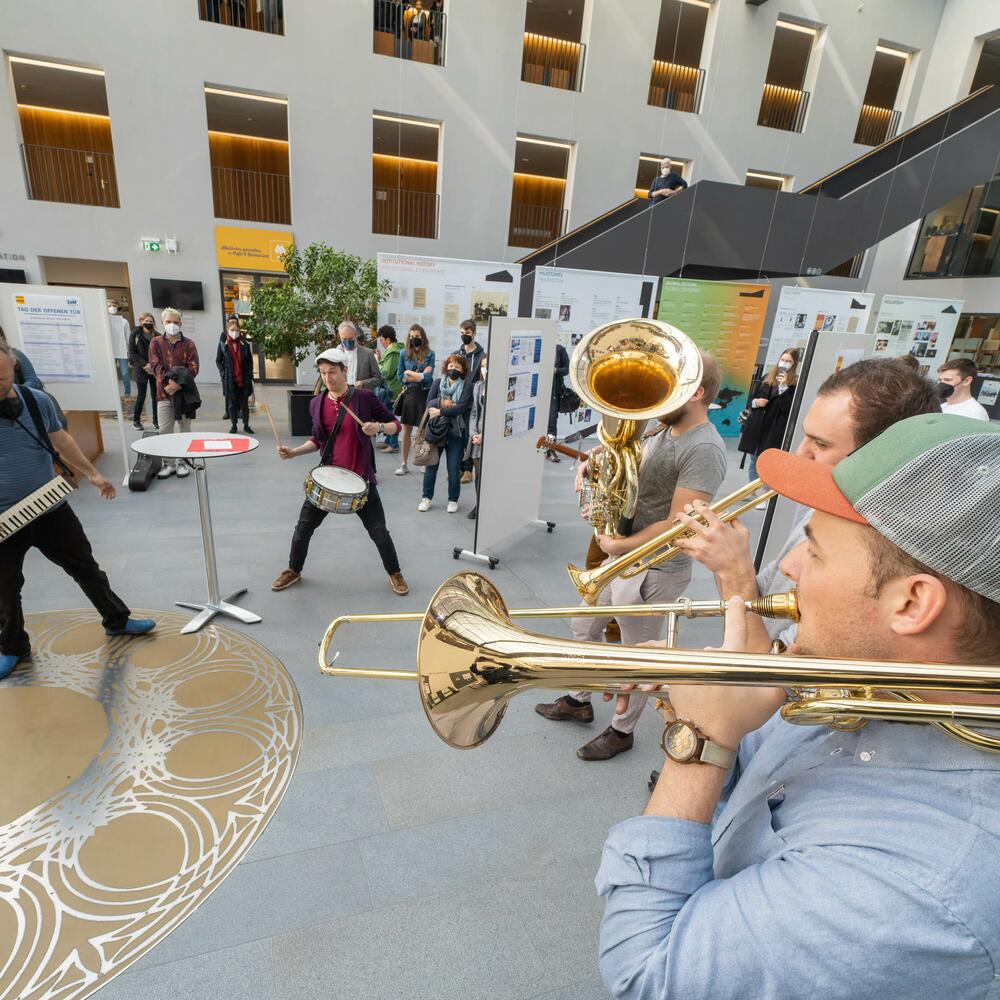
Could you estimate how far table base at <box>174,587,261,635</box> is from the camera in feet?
12.0

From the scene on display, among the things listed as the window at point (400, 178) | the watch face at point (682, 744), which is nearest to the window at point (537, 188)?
the window at point (400, 178)

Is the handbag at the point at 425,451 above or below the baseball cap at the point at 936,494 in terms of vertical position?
below

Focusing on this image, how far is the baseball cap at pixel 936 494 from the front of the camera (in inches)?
27.3

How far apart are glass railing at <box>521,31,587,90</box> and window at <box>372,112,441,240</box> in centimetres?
314

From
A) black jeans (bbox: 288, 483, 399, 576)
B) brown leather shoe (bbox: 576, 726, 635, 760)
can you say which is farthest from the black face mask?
brown leather shoe (bbox: 576, 726, 635, 760)

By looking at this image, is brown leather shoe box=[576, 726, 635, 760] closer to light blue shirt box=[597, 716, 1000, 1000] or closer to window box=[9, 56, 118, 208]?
light blue shirt box=[597, 716, 1000, 1000]

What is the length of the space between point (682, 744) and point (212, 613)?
12.2 ft

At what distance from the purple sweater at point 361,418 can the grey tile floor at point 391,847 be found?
109 cm

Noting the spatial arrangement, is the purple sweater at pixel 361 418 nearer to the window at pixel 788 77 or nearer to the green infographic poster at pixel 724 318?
the green infographic poster at pixel 724 318

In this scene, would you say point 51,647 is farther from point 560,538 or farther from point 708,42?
point 708,42

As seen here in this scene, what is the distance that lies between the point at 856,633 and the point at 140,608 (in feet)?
14.4

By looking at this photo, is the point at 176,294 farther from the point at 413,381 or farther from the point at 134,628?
the point at 134,628

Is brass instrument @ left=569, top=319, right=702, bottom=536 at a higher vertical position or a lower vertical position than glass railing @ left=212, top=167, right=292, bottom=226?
lower

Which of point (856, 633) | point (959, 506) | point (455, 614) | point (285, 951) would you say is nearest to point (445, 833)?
point (285, 951)
